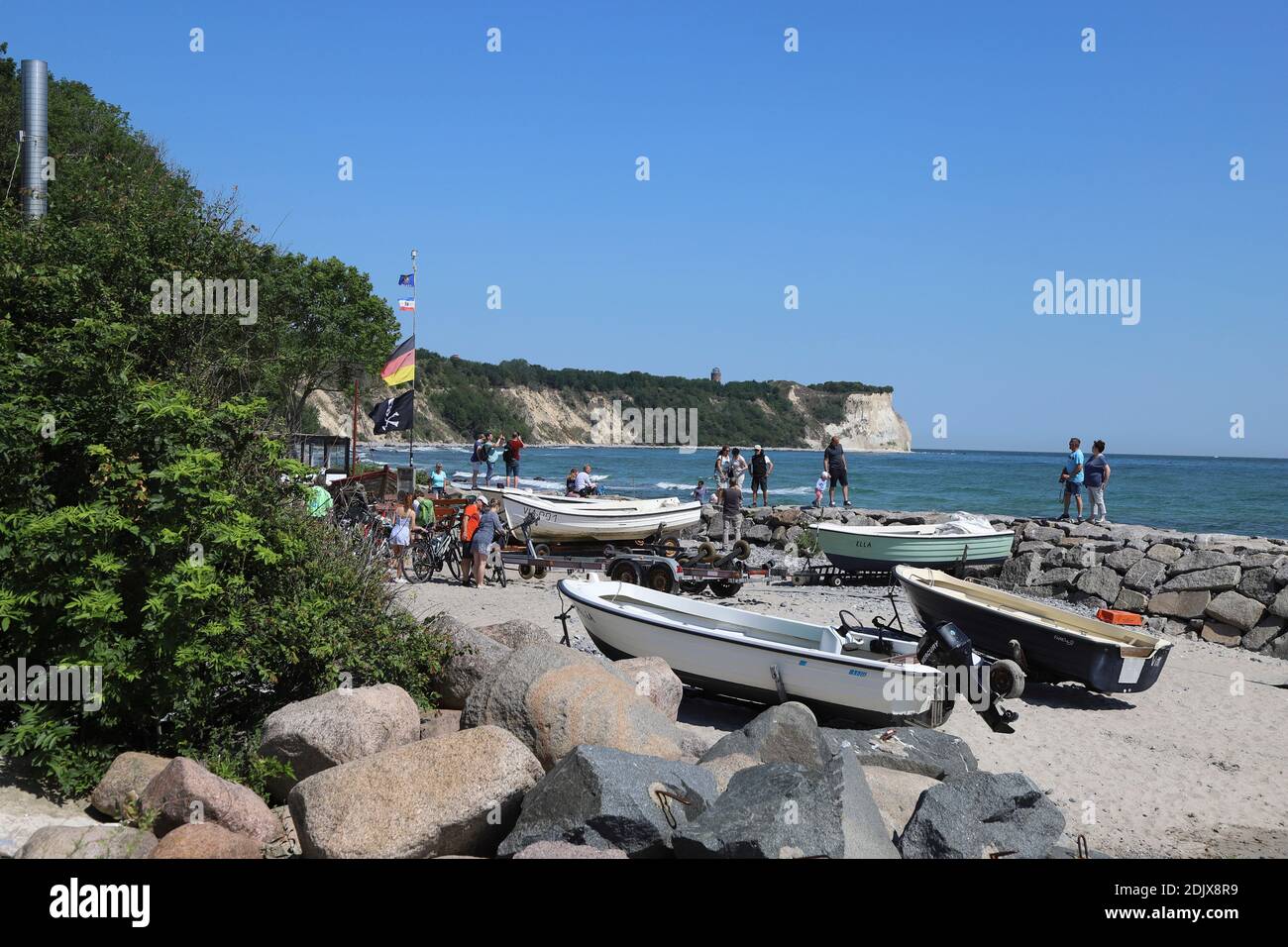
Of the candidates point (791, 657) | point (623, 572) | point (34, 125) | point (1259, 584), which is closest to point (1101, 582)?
point (1259, 584)

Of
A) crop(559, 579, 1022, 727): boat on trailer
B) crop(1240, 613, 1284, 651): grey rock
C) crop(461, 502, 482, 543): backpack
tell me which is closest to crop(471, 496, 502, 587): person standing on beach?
crop(461, 502, 482, 543): backpack

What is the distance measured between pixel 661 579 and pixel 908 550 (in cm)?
675

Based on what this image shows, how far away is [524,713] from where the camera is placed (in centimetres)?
769

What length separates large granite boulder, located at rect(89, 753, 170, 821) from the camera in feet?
21.5

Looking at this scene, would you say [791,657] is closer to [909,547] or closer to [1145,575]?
[909,547]

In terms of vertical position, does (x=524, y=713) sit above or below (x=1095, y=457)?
below

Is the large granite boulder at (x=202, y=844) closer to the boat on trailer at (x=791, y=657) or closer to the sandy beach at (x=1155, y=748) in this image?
the sandy beach at (x=1155, y=748)

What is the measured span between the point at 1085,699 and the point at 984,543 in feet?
29.6

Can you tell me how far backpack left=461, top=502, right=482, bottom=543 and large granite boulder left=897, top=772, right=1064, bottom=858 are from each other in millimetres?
12015

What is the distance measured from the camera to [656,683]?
9531mm

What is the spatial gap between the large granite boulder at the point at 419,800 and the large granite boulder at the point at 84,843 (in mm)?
947
